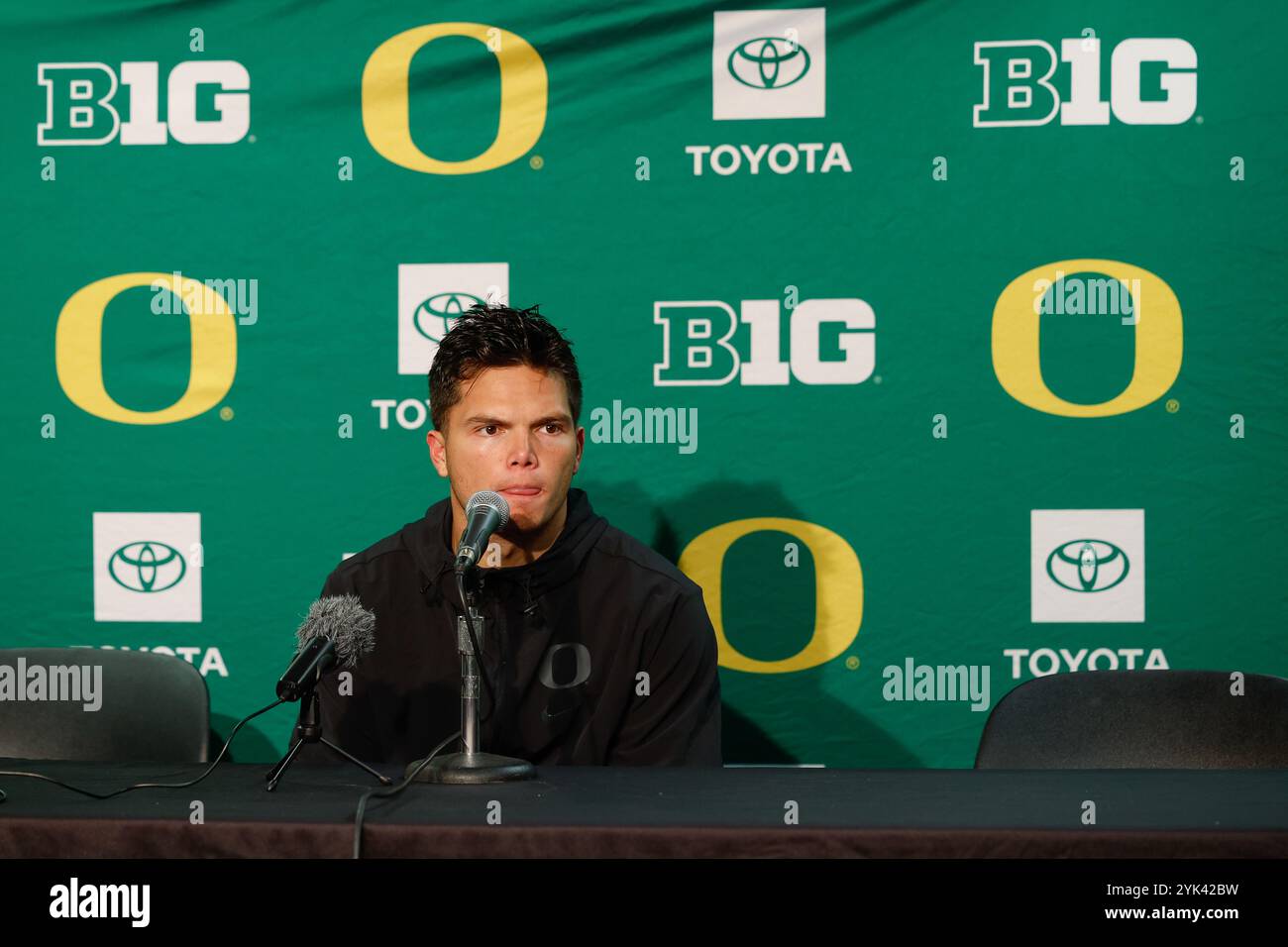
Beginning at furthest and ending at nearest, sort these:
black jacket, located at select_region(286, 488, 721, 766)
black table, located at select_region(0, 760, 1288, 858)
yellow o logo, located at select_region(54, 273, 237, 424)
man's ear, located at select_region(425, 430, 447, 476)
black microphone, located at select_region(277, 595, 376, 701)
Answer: yellow o logo, located at select_region(54, 273, 237, 424) → man's ear, located at select_region(425, 430, 447, 476) → black jacket, located at select_region(286, 488, 721, 766) → black microphone, located at select_region(277, 595, 376, 701) → black table, located at select_region(0, 760, 1288, 858)

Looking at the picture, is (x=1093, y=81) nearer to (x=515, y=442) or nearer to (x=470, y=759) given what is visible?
(x=515, y=442)

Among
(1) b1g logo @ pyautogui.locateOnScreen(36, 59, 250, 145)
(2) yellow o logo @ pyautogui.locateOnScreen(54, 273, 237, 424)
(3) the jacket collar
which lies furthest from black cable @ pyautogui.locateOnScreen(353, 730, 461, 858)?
(1) b1g logo @ pyautogui.locateOnScreen(36, 59, 250, 145)

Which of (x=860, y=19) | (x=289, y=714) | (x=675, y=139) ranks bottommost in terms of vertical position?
(x=289, y=714)

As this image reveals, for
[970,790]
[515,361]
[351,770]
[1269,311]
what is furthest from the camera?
[1269,311]

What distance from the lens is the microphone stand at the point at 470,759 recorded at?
1.34 metres

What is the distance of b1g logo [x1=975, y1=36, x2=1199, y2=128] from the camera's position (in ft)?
8.25

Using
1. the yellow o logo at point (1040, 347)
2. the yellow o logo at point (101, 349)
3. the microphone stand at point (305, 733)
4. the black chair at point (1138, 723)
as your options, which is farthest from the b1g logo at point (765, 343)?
the microphone stand at point (305, 733)

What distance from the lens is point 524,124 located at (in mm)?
2596

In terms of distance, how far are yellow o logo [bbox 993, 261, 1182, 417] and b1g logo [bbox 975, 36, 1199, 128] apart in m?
0.33

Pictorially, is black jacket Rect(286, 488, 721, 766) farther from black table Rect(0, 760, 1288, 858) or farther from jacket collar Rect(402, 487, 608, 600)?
black table Rect(0, 760, 1288, 858)

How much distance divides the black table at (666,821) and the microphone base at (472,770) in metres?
0.02
